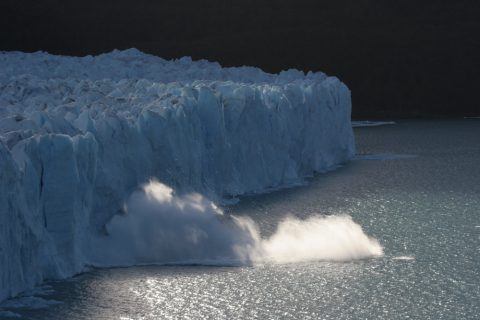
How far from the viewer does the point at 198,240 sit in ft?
63.7

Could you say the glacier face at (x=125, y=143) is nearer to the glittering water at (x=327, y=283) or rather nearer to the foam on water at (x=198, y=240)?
the foam on water at (x=198, y=240)

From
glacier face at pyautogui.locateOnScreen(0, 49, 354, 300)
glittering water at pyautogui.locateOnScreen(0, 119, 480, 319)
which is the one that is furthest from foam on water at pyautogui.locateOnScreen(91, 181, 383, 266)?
glittering water at pyautogui.locateOnScreen(0, 119, 480, 319)

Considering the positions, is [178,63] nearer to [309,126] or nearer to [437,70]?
[309,126]

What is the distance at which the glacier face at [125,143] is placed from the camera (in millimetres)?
15922

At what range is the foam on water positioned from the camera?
18.5 metres

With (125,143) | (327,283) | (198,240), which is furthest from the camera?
(125,143)

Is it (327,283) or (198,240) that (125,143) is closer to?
(198,240)

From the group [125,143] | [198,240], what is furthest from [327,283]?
[125,143]

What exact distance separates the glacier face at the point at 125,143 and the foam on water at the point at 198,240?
39 centimetres

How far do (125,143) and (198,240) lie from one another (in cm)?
296

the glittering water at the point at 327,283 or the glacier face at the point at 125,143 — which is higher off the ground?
the glacier face at the point at 125,143

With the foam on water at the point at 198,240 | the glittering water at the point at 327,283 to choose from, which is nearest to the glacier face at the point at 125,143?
the foam on water at the point at 198,240

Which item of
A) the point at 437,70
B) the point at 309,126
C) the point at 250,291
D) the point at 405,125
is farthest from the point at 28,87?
the point at 437,70

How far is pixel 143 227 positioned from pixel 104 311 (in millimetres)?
4789
